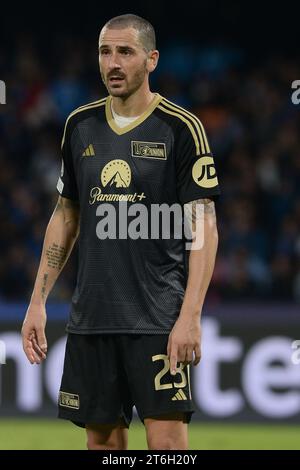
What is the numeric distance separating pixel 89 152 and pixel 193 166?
0.44 m

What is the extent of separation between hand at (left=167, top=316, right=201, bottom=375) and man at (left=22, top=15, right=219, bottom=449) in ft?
0.27

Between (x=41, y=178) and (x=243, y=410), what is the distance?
4.10 meters

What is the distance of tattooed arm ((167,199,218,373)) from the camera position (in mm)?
4676

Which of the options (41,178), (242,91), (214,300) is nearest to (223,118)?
(242,91)

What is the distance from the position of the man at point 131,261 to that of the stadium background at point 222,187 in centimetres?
312

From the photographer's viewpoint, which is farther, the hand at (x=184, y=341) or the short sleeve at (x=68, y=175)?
the short sleeve at (x=68, y=175)

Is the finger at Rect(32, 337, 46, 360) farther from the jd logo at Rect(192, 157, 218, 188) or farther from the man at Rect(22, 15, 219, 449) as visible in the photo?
the jd logo at Rect(192, 157, 218, 188)

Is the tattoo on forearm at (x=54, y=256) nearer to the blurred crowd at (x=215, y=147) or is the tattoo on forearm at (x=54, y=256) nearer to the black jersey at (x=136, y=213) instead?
the black jersey at (x=136, y=213)

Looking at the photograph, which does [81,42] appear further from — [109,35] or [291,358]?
[109,35]

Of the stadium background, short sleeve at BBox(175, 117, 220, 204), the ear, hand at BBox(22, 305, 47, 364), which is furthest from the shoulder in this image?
the stadium background

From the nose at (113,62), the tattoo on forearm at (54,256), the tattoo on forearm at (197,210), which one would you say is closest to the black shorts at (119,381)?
the tattoo on forearm at (54,256)

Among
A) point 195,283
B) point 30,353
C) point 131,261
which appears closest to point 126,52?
point 131,261

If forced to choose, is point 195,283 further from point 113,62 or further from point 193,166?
point 113,62

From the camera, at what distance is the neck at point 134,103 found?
16.2 ft
